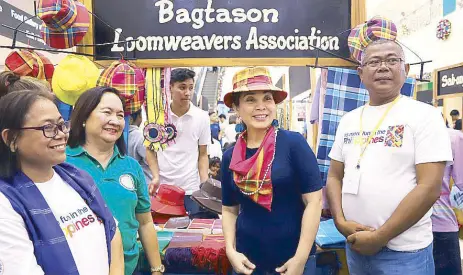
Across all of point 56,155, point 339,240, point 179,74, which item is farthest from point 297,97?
point 56,155

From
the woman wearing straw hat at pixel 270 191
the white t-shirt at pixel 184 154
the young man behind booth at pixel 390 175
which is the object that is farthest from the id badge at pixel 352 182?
the white t-shirt at pixel 184 154

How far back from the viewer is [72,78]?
252cm

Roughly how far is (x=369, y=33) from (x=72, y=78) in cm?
183

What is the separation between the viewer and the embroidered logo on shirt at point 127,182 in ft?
6.57

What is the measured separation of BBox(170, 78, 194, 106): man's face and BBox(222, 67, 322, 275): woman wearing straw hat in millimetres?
1438

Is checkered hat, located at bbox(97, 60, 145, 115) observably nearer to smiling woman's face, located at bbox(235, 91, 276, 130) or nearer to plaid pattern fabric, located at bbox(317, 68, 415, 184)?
smiling woman's face, located at bbox(235, 91, 276, 130)

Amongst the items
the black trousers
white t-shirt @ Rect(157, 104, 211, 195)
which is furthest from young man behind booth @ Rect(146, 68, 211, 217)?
the black trousers

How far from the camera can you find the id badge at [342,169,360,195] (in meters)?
2.02

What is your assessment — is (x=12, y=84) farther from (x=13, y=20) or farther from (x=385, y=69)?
(x=13, y=20)

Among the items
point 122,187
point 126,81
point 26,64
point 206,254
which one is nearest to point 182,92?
point 126,81

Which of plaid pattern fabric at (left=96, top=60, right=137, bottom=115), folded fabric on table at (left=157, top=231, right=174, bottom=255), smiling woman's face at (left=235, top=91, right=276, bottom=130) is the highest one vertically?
plaid pattern fabric at (left=96, top=60, right=137, bottom=115)

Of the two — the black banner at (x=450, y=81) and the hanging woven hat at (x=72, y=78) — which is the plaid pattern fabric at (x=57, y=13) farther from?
the black banner at (x=450, y=81)

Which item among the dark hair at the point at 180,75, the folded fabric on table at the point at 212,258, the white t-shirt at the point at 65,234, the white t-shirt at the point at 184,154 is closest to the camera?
the white t-shirt at the point at 65,234

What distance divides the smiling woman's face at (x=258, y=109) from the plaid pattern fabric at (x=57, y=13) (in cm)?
123
